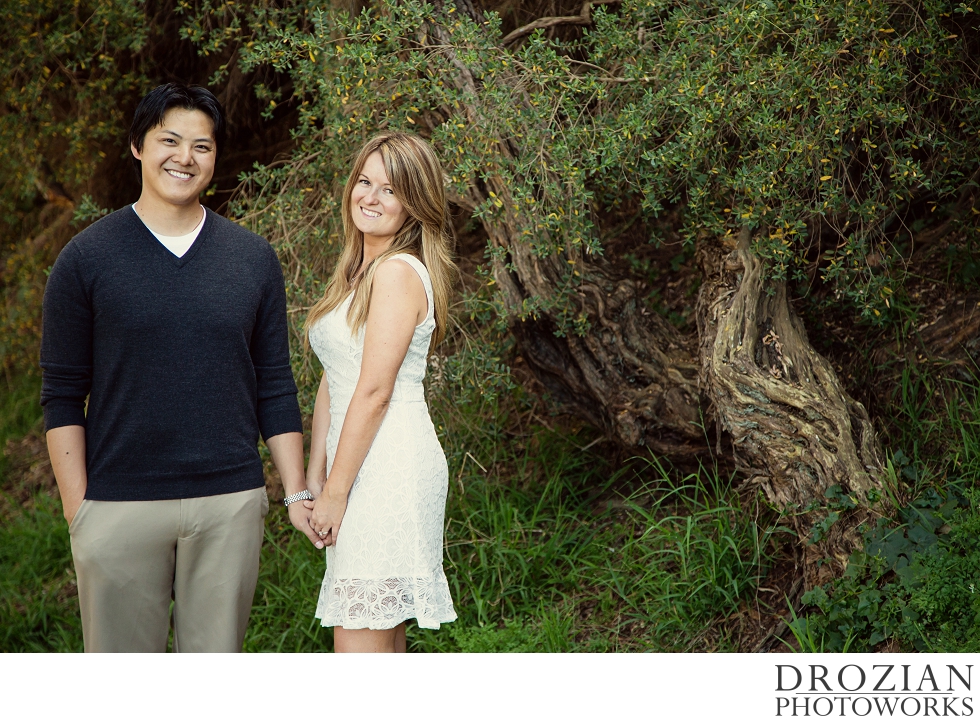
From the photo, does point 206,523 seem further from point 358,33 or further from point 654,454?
point 654,454

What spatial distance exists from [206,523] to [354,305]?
696 millimetres

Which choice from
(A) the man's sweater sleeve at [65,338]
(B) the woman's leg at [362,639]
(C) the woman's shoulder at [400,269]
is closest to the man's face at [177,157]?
(A) the man's sweater sleeve at [65,338]

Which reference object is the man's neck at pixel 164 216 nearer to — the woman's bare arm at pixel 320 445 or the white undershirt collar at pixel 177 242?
the white undershirt collar at pixel 177 242

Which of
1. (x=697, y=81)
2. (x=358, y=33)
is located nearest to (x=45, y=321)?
(x=358, y=33)

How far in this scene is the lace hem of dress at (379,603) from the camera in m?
2.38

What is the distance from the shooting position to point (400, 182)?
2.44 metres

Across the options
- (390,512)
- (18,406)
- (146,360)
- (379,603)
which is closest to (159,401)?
(146,360)

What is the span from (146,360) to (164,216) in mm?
388

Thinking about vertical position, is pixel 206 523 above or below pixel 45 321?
below

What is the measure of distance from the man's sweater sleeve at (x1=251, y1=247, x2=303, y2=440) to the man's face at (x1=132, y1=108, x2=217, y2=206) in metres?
0.30

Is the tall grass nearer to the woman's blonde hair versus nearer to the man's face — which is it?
the woman's blonde hair

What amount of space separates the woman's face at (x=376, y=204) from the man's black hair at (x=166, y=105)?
0.41 m

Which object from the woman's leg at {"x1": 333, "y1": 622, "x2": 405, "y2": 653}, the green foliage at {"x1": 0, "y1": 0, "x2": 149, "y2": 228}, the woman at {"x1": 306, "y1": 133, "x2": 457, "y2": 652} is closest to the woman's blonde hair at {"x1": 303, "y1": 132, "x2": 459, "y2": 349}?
the woman at {"x1": 306, "y1": 133, "x2": 457, "y2": 652}

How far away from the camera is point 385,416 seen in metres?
2.44
